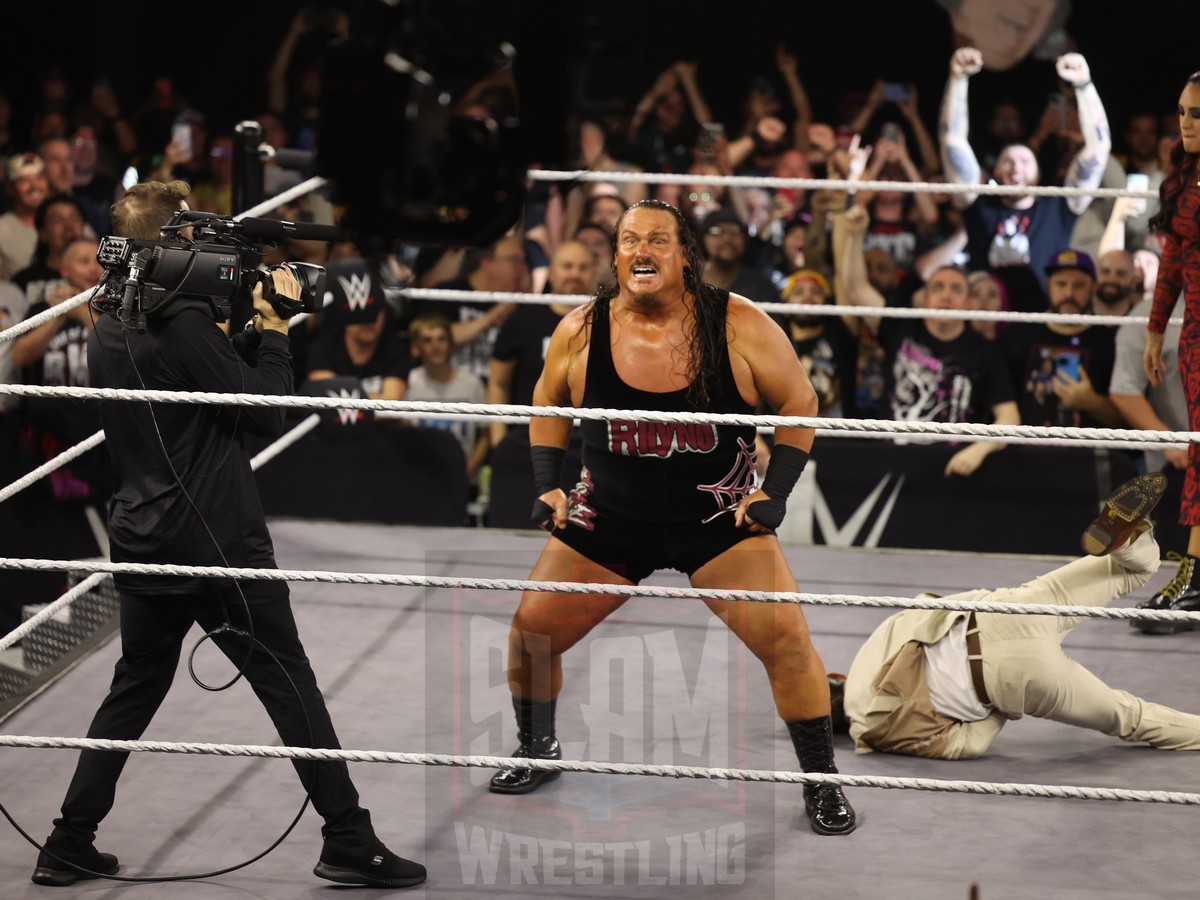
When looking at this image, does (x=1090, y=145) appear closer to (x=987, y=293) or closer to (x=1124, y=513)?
(x=987, y=293)

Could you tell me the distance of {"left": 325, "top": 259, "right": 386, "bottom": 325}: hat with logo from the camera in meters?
4.41

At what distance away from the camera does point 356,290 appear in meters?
4.43

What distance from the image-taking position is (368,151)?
6.93 ft

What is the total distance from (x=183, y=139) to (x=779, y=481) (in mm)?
4043

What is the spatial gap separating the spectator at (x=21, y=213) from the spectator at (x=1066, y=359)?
326 cm

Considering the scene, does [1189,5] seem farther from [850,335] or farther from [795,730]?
[795,730]

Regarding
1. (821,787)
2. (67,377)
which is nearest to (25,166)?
(67,377)

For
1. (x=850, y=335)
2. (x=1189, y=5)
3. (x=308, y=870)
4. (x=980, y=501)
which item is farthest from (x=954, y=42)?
(x=308, y=870)

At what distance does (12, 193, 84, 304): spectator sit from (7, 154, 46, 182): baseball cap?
39 centimetres

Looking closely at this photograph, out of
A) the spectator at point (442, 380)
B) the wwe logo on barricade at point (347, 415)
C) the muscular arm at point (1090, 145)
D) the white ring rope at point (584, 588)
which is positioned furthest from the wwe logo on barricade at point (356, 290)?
the muscular arm at point (1090, 145)

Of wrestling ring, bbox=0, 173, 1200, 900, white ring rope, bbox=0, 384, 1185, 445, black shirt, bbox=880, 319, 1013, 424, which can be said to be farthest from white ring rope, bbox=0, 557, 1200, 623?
black shirt, bbox=880, 319, 1013, 424

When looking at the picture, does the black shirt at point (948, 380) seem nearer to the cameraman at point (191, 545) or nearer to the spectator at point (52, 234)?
the cameraman at point (191, 545)

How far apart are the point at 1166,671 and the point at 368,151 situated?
2.04 metres

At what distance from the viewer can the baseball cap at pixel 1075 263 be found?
4473 millimetres
